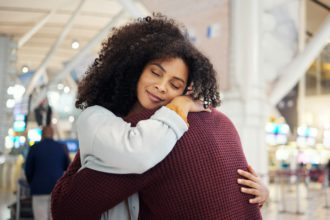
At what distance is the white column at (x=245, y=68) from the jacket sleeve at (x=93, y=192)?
6.89 meters

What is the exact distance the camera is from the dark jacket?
515 centimetres

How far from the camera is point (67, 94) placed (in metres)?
26.6

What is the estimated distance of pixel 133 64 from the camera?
4.81 feet

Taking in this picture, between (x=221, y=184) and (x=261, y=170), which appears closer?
(x=221, y=184)

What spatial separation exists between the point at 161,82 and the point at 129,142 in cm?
27

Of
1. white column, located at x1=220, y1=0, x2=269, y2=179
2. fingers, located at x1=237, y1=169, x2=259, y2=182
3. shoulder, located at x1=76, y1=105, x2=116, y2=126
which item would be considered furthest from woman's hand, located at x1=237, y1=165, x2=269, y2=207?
white column, located at x1=220, y1=0, x2=269, y2=179

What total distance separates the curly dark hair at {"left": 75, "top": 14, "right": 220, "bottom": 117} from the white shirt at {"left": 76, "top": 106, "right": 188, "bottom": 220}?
0.60 ft

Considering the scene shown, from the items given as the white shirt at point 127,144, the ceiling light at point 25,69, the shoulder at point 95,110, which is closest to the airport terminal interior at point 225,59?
the ceiling light at point 25,69

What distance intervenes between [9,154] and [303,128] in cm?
1292

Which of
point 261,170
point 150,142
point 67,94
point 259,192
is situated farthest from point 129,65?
point 67,94

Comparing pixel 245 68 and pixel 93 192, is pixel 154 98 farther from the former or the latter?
pixel 245 68

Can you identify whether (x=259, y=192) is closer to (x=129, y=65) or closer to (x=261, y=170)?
(x=129, y=65)

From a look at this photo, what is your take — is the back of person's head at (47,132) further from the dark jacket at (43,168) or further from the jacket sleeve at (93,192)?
the jacket sleeve at (93,192)

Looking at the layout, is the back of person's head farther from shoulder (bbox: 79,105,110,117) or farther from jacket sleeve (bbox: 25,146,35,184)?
shoulder (bbox: 79,105,110,117)
